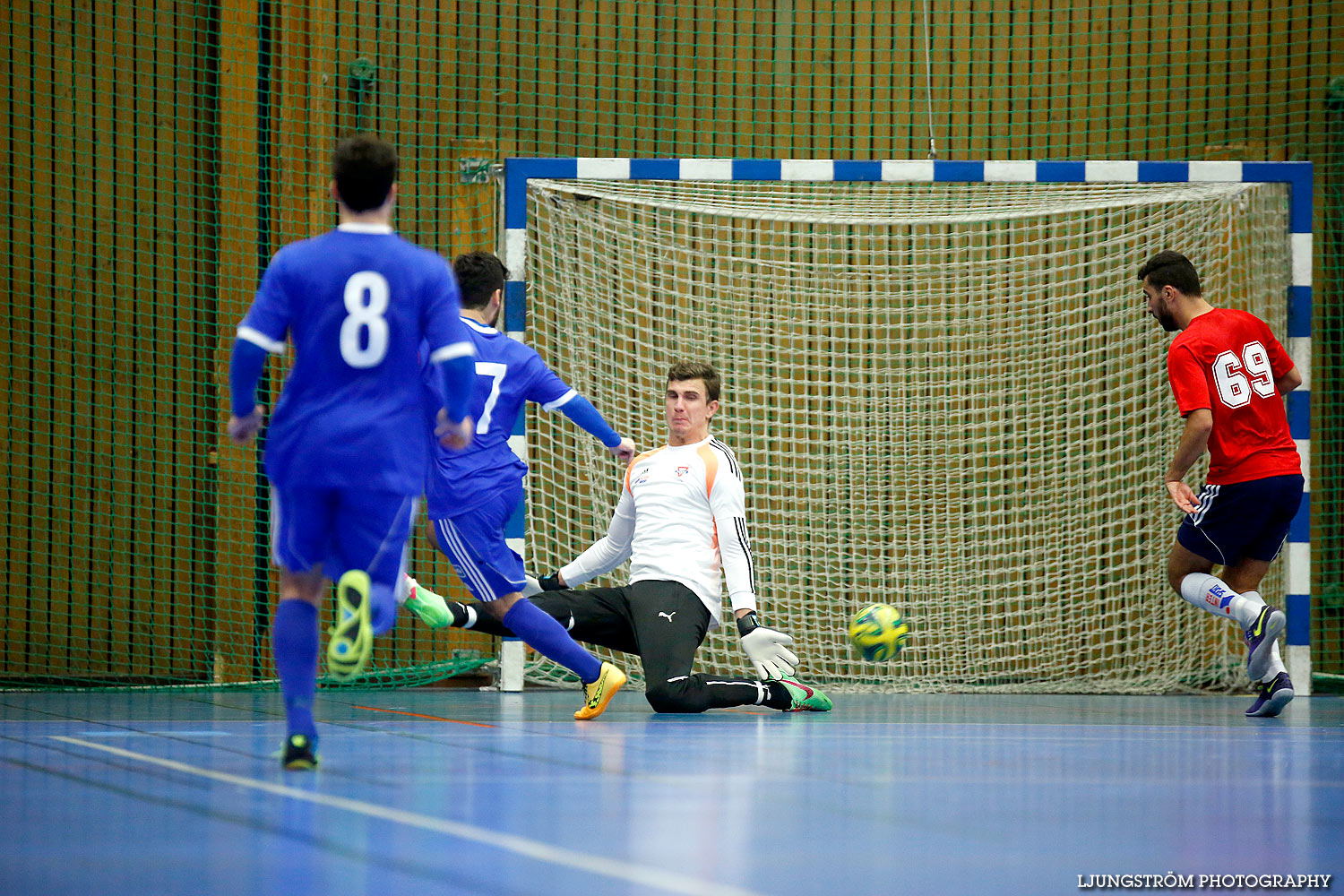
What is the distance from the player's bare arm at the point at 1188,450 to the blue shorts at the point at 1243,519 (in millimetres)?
175

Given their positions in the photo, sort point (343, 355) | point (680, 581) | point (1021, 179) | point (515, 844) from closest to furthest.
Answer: point (515, 844) → point (343, 355) → point (680, 581) → point (1021, 179)

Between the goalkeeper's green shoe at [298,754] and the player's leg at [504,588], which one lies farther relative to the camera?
the player's leg at [504,588]

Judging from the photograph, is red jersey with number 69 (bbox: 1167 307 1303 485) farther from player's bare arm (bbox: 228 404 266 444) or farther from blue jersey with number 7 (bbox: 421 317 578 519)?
player's bare arm (bbox: 228 404 266 444)

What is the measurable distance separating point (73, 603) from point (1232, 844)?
724cm

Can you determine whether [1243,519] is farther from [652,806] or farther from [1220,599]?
[652,806]

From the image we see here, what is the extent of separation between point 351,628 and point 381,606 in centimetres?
17

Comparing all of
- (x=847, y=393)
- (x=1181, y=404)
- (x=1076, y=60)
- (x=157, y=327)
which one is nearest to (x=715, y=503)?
(x=1181, y=404)

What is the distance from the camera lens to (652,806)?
10.2 feet

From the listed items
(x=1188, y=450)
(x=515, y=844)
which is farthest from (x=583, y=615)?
(x=515, y=844)

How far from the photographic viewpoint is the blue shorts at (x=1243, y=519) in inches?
248

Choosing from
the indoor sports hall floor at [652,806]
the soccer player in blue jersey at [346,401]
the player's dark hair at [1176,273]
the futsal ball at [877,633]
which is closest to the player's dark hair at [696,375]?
the futsal ball at [877,633]

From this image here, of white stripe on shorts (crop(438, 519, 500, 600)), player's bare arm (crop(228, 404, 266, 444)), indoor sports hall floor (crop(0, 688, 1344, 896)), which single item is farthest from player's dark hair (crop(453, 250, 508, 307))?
player's bare arm (crop(228, 404, 266, 444))

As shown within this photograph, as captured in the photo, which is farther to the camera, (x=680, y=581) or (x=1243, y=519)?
(x=1243, y=519)

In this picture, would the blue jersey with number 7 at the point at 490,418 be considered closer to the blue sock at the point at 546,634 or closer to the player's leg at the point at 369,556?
the blue sock at the point at 546,634
